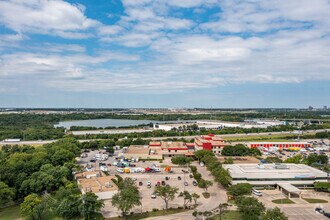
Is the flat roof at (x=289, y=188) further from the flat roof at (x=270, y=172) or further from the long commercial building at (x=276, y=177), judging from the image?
the flat roof at (x=270, y=172)

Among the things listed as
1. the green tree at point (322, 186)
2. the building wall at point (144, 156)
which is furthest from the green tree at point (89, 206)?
the building wall at point (144, 156)

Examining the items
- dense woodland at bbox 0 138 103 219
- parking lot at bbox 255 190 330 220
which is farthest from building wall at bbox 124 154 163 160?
parking lot at bbox 255 190 330 220

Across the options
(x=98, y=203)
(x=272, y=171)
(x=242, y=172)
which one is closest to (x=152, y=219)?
(x=98, y=203)

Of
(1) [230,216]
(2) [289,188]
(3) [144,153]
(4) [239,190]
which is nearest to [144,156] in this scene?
(3) [144,153]

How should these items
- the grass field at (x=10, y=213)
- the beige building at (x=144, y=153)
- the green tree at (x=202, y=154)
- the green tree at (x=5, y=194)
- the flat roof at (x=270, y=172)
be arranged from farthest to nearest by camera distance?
1. the beige building at (x=144, y=153)
2. the green tree at (x=202, y=154)
3. the flat roof at (x=270, y=172)
4. the green tree at (x=5, y=194)
5. the grass field at (x=10, y=213)

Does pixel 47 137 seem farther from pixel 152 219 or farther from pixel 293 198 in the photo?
pixel 293 198

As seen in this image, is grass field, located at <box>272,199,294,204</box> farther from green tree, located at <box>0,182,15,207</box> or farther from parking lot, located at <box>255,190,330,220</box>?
green tree, located at <box>0,182,15,207</box>
